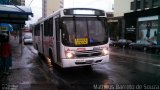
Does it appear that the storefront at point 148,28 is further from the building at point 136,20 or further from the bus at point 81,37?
the bus at point 81,37

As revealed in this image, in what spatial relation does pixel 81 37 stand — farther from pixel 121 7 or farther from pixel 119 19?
pixel 121 7

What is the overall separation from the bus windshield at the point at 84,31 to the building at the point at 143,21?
28.8 metres

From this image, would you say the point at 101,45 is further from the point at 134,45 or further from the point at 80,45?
the point at 134,45

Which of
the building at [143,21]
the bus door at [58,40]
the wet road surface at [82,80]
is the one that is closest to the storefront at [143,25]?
the building at [143,21]

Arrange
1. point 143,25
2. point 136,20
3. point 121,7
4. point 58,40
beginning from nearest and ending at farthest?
point 58,40 < point 143,25 < point 136,20 < point 121,7

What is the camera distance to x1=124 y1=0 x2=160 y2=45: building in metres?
41.8

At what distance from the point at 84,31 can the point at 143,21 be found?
34600 mm

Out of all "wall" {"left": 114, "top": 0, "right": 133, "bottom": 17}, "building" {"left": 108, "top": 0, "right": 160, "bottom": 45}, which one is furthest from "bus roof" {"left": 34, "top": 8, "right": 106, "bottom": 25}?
"wall" {"left": 114, "top": 0, "right": 133, "bottom": 17}

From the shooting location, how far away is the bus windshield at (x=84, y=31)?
40.8 ft

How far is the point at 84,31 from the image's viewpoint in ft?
41.4

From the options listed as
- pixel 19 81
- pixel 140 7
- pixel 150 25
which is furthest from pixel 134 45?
pixel 19 81

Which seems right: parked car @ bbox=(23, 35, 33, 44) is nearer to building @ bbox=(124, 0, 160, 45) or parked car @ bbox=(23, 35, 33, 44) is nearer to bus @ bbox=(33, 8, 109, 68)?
building @ bbox=(124, 0, 160, 45)

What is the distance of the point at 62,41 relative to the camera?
12508 millimetres

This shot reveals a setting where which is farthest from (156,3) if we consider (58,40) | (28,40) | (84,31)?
(58,40)
